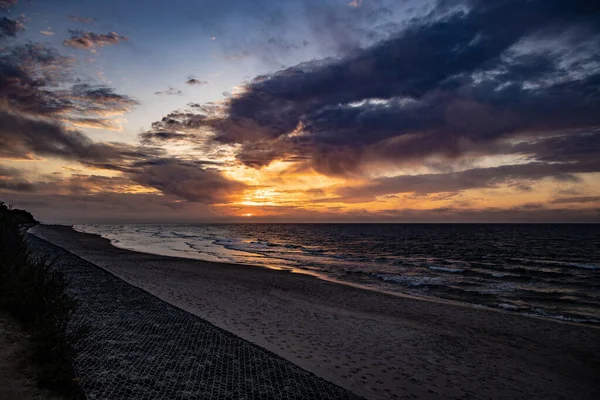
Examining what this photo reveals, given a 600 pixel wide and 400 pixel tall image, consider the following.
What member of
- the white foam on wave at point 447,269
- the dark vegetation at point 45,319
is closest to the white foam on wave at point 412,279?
the white foam on wave at point 447,269

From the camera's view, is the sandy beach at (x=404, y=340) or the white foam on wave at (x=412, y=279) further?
the white foam on wave at (x=412, y=279)

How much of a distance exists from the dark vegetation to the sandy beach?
5.94m

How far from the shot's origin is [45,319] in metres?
7.82

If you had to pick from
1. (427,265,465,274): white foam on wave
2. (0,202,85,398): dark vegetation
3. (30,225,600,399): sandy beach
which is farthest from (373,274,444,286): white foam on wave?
(0,202,85,398): dark vegetation

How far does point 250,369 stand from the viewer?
8836mm

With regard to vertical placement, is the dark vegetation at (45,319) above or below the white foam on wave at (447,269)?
above

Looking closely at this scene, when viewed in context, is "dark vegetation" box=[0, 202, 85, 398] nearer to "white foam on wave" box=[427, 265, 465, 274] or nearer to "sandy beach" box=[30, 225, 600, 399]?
"sandy beach" box=[30, 225, 600, 399]

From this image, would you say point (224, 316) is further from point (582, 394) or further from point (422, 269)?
point (422, 269)

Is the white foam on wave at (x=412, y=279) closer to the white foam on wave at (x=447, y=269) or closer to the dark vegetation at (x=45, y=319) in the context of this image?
the white foam on wave at (x=447, y=269)

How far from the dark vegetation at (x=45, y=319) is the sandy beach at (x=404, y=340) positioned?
594 centimetres

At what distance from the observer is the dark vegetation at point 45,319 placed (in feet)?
22.0

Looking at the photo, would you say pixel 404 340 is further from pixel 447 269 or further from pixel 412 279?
pixel 447 269

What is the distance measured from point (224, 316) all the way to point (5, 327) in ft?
26.8

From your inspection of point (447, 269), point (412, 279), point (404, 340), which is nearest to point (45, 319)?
point (404, 340)
